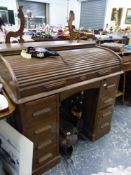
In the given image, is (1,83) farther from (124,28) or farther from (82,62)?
(124,28)

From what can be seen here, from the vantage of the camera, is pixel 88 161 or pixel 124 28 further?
pixel 124 28

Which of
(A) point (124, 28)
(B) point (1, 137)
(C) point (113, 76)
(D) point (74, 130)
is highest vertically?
(A) point (124, 28)

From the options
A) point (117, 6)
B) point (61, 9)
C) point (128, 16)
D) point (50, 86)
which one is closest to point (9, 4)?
point (61, 9)

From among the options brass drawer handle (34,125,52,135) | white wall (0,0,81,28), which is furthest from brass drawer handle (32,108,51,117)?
white wall (0,0,81,28)

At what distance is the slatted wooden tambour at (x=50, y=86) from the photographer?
1.08 m

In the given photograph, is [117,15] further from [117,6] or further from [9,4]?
[9,4]

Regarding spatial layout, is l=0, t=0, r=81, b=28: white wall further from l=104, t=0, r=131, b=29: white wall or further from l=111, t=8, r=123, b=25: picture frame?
l=111, t=8, r=123, b=25: picture frame

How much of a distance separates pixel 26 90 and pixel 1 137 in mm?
485

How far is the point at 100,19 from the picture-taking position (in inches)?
210

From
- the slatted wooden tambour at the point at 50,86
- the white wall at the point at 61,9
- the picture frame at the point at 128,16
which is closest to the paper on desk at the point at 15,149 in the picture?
the slatted wooden tambour at the point at 50,86

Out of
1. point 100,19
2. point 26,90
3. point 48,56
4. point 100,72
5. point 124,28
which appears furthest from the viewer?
point 100,19

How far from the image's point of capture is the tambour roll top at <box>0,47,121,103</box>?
41.5 inches

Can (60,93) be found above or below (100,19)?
below

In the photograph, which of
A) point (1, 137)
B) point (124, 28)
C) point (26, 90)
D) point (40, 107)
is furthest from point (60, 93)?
point (124, 28)
